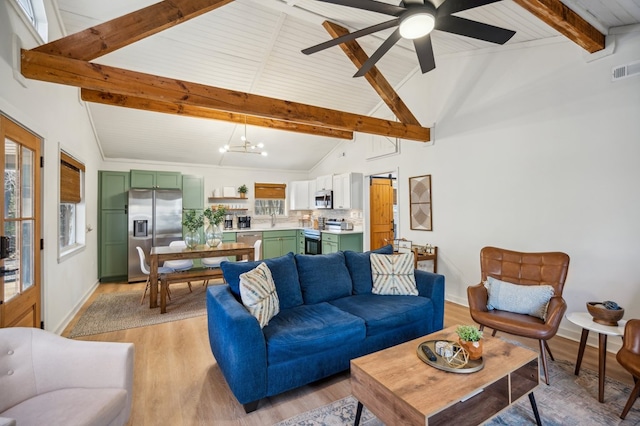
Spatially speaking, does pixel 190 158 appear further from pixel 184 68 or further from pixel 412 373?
pixel 412 373

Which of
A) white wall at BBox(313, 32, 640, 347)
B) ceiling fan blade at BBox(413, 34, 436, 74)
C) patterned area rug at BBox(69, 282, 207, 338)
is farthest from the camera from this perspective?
patterned area rug at BBox(69, 282, 207, 338)

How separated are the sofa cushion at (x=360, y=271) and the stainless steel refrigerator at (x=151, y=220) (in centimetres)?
408

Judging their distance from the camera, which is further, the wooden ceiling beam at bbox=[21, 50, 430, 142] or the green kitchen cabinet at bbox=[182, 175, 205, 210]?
the green kitchen cabinet at bbox=[182, 175, 205, 210]

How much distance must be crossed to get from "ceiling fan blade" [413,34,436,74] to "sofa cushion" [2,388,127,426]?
9.09 feet

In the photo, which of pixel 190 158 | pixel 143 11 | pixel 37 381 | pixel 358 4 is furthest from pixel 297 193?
pixel 37 381

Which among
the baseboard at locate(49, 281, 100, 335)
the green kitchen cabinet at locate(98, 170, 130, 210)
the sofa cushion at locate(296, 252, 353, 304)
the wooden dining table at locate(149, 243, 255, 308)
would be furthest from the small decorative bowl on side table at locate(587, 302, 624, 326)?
the green kitchen cabinet at locate(98, 170, 130, 210)

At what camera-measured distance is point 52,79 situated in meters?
2.33

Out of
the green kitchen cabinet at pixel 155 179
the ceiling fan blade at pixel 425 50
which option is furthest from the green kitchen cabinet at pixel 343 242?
the ceiling fan blade at pixel 425 50

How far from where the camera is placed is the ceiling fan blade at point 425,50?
2.14 metres

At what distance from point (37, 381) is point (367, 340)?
2.07 metres

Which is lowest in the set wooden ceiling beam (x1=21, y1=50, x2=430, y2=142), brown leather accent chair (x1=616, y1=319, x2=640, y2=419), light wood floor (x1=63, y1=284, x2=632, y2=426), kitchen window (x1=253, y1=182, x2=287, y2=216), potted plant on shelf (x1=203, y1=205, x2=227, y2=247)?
light wood floor (x1=63, y1=284, x2=632, y2=426)

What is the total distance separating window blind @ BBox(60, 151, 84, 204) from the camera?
3514 mm

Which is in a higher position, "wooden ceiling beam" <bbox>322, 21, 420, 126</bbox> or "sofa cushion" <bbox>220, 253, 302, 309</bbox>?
"wooden ceiling beam" <bbox>322, 21, 420, 126</bbox>

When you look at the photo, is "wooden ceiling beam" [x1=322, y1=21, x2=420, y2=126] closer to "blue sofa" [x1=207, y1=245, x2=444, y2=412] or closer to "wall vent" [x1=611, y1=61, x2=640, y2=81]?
"wall vent" [x1=611, y1=61, x2=640, y2=81]
